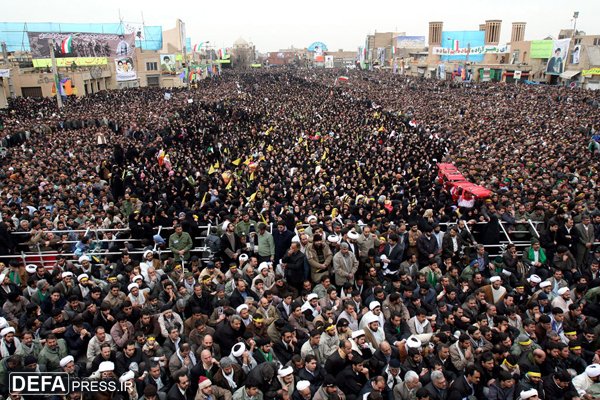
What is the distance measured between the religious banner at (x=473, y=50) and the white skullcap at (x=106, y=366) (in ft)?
179

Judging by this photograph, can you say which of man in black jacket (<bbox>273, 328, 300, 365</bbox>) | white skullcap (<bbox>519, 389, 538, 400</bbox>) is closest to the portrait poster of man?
man in black jacket (<bbox>273, 328, 300, 365</bbox>)

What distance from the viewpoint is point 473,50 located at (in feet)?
171

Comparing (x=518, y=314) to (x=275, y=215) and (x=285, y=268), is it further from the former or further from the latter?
(x=275, y=215)

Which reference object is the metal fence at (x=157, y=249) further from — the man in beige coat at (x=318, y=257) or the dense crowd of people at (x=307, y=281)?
the man in beige coat at (x=318, y=257)

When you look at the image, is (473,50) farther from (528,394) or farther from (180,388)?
(180,388)

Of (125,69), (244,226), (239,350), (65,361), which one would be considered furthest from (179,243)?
(125,69)

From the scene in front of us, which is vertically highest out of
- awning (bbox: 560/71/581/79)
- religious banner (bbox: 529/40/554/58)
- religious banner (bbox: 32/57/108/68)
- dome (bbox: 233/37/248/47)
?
dome (bbox: 233/37/248/47)

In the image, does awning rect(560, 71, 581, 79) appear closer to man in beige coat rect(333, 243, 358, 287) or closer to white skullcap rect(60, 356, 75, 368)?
man in beige coat rect(333, 243, 358, 287)

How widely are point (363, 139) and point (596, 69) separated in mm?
21498

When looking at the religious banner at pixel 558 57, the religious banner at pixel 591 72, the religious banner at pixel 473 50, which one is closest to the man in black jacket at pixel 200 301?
the religious banner at pixel 591 72

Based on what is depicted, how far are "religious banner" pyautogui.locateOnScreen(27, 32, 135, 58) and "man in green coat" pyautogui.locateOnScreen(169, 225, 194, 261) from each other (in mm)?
41709

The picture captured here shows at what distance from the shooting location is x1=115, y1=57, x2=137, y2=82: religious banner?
43094mm

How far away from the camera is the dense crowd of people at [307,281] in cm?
461

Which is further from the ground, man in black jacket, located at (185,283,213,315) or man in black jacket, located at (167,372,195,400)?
man in black jacket, located at (185,283,213,315)
